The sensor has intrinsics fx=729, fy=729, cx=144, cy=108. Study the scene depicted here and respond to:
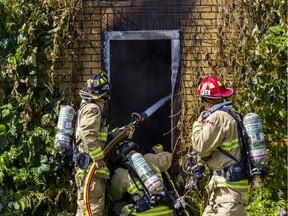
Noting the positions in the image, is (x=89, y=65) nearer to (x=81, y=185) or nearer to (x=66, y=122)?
(x=66, y=122)

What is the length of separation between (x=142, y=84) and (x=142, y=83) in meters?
0.01

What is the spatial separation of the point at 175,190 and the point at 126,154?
2.55 feet

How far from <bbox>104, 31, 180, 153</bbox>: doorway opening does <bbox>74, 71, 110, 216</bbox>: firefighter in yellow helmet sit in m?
1.62

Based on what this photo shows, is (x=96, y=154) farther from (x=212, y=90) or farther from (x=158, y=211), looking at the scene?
(x=212, y=90)

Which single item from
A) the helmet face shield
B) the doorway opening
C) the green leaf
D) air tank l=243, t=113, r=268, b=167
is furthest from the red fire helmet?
the doorway opening

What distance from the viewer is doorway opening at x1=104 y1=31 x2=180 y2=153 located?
33.5ft

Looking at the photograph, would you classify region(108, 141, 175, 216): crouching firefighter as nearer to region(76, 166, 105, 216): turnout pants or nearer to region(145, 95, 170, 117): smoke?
region(76, 166, 105, 216): turnout pants

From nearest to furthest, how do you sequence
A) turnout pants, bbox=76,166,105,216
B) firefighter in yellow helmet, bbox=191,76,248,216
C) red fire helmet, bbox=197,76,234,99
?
1. firefighter in yellow helmet, bbox=191,76,248,216
2. red fire helmet, bbox=197,76,234,99
3. turnout pants, bbox=76,166,105,216

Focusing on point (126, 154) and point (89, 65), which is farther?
point (89, 65)

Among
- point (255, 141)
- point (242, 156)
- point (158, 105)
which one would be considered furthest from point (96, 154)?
point (158, 105)

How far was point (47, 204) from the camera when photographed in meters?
9.23

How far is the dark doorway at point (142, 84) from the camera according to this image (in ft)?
33.7

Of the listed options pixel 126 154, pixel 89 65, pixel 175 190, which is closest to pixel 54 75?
pixel 89 65

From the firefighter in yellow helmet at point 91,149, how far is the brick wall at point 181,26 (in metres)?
0.91
